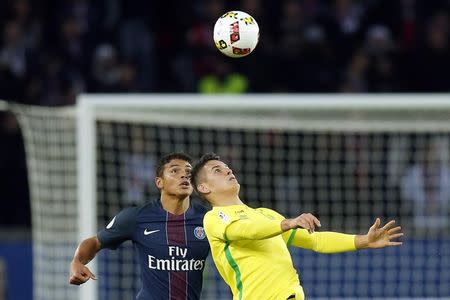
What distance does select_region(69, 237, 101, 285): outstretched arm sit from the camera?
8.51 metres

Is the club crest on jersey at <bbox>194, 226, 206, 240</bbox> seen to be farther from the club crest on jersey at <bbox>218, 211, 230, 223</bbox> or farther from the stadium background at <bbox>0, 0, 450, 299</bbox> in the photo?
the stadium background at <bbox>0, 0, 450, 299</bbox>

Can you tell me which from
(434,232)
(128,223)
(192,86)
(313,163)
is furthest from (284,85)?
(128,223)

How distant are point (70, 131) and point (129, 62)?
3.67 metres

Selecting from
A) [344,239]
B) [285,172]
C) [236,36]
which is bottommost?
[285,172]

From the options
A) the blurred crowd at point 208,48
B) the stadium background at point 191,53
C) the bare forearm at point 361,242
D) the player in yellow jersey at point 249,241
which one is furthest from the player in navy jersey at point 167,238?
the blurred crowd at point 208,48

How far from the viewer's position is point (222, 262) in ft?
26.8

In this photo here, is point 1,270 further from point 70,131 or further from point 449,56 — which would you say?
point 449,56

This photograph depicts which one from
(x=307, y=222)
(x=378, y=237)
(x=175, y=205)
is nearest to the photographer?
(x=307, y=222)

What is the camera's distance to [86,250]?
8.77m

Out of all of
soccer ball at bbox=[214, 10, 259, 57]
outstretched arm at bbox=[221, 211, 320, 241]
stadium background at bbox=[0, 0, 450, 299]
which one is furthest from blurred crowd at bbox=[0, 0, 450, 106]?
outstretched arm at bbox=[221, 211, 320, 241]

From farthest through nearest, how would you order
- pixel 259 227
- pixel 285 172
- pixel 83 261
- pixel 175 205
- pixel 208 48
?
pixel 208 48 < pixel 285 172 < pixel 175 205 < pixel 83 261 < pixel 259 227

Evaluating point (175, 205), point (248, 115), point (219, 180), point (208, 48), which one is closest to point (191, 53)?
point (208, 48)

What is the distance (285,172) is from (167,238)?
4433 millimetres

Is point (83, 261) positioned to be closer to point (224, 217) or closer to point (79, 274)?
point (79, 274)
